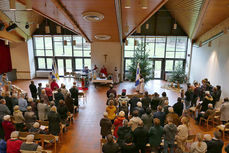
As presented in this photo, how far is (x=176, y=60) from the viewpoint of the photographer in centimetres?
1535

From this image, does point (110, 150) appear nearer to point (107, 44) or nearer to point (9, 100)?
point (9, 100)

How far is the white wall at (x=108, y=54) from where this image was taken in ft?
47.1

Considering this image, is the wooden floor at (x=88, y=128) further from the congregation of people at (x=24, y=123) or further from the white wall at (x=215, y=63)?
the white wall at (x=215, y=63)

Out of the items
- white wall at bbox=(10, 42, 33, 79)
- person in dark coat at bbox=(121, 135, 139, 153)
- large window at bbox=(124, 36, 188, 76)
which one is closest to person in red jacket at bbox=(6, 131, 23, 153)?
person in dark coat at bbox=(121, 135, 139, 153)

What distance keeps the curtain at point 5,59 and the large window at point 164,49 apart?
9.95 metres

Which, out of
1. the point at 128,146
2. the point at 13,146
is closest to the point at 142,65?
the point at 128,146

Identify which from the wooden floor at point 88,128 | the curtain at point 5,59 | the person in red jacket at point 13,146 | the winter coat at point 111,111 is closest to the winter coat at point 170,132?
the winter coat at point 111,111

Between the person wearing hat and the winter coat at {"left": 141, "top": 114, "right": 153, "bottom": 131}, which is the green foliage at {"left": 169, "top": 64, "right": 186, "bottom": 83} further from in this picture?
the winter coat at {"left": 141, "top": 114, "right": 153, "bottom": 131}

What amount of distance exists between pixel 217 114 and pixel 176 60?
9146mm

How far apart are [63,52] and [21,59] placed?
357cm

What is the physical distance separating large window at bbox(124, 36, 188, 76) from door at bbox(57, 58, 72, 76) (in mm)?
5272

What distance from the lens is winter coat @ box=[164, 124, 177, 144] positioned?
4.57 meters

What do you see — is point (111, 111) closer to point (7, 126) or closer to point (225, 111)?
point (7, 126)

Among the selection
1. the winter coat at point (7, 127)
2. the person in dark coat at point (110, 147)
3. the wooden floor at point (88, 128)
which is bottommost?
the wooden floor at point (88, 128)
